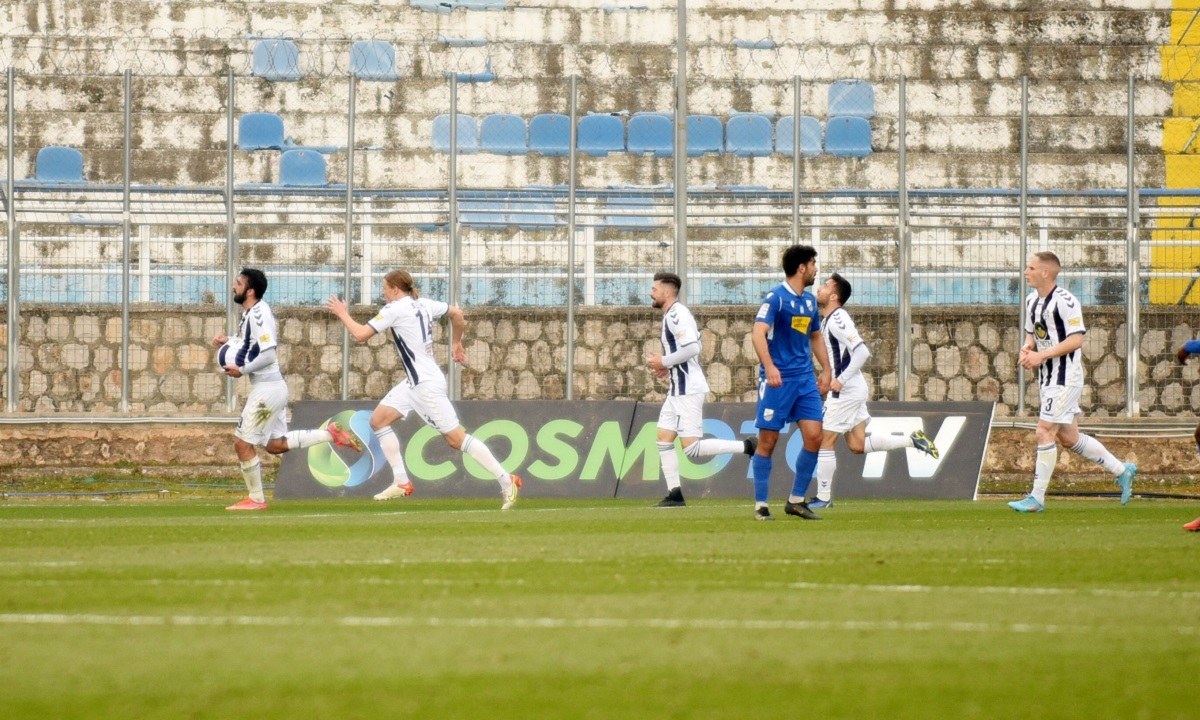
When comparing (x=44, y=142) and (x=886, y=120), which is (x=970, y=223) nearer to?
(x=886, y=120)

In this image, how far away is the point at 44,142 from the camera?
25375mm

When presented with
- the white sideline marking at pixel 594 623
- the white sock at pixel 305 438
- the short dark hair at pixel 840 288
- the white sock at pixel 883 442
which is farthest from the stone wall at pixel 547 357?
the white sideline marking at pixel 594 623

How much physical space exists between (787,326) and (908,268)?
765 centimetres

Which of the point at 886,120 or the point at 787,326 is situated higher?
the point at 886,120

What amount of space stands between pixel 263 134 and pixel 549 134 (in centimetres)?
413

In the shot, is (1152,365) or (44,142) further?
(44,142)

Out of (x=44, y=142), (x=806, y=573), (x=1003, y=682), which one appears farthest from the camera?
(x=44, y=142)


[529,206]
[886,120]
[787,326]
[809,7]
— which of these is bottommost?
[787,326]

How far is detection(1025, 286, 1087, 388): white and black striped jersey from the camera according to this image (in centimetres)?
1388

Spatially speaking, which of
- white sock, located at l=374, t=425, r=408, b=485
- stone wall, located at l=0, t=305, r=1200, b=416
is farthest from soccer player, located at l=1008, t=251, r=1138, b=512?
stone wall, located at l=0, t=305, r=1200, b=416

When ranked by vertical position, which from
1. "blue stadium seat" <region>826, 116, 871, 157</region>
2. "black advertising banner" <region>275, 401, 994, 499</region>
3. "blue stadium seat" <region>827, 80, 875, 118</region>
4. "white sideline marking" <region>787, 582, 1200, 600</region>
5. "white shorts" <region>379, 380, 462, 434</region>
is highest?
"blue stadium seat" <region>827, 80, 875, 118</region>

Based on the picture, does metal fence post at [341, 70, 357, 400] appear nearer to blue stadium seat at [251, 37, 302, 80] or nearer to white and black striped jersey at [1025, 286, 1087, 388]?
blue stadium seat at [251, 37, 302, 80]

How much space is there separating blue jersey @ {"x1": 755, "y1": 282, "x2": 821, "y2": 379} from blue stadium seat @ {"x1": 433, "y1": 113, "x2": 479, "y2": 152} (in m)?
12.0

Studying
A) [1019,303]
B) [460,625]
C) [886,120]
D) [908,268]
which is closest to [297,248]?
[908,268]
